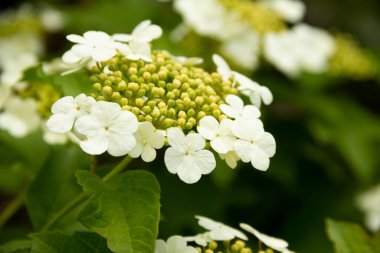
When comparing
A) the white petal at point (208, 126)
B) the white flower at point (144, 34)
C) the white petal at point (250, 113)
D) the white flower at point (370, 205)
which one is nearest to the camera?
the white petal at point (208, 126)

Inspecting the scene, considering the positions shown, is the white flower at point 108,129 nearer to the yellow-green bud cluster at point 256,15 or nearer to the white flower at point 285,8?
the yellow-green bud cluster at point 256,15

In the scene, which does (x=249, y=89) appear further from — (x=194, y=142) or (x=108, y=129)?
(x=108, y=129)

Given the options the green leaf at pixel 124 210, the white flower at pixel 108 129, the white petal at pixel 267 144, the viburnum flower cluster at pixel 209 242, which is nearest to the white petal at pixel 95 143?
the white flower at pixel 108 129

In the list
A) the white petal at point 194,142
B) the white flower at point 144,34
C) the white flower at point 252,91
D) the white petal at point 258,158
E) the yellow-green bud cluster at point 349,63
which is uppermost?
the yellow-green bud cluster at point 349,63

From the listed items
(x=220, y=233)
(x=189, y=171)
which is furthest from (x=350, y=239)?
(x=189, y=171)

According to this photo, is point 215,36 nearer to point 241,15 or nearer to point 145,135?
point 241,15

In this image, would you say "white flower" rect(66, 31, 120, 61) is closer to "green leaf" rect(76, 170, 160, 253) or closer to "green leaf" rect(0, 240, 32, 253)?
"green leaf" rect(76, 170, 160, 253)

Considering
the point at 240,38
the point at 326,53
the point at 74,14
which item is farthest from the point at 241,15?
the point at 74,14
